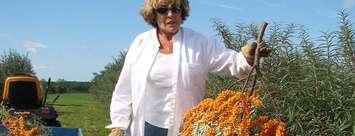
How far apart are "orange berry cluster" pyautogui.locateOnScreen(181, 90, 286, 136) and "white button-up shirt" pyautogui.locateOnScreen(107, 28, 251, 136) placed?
0.83 meters

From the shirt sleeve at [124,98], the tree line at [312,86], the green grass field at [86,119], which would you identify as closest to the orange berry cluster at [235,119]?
the tree line at [312,86]

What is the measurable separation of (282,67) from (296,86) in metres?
0.52

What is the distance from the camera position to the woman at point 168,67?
3.90m

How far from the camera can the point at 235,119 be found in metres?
2.80

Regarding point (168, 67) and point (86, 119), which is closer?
point (168, 67)

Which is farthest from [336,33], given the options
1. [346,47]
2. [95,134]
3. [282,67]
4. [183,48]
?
[95,134]

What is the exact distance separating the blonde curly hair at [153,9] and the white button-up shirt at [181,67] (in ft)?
0.26

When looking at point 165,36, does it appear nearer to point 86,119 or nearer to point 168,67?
point 168,67

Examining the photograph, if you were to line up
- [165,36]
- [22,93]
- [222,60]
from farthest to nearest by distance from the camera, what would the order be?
[22,93] < [165,36] < [222,60]

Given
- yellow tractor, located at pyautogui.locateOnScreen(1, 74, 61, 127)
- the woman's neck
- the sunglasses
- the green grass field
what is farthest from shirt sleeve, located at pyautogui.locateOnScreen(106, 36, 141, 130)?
the green grass field

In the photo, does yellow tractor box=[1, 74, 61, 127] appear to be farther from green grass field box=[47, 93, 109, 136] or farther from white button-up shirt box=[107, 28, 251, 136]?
white button-up shirt box=[107, 28, 251, 136]

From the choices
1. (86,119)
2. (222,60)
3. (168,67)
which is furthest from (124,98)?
(86,119)

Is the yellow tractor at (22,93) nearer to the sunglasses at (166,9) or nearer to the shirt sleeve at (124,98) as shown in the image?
the shirt sleeve at (124,98)

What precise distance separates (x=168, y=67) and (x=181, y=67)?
0.30ft
